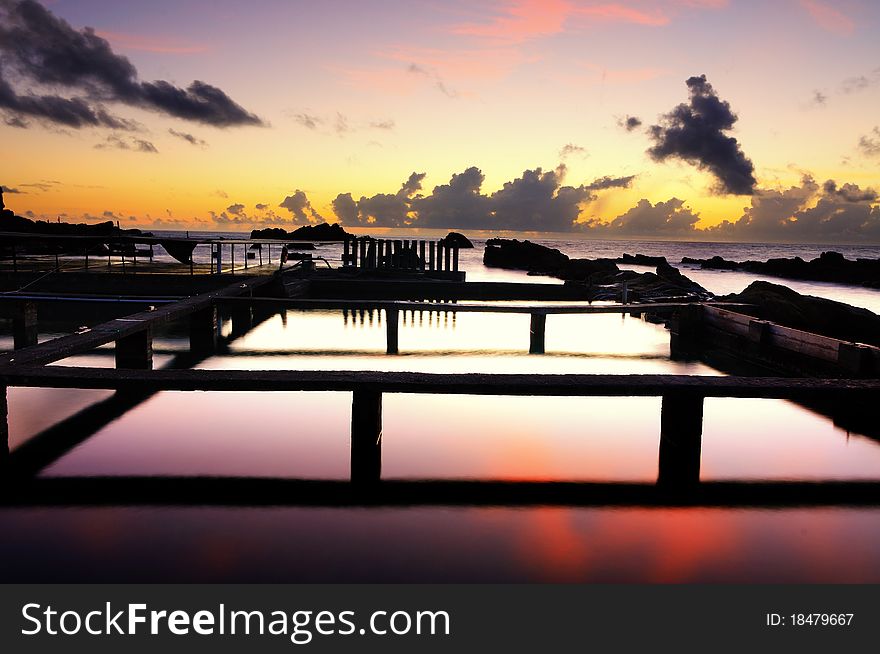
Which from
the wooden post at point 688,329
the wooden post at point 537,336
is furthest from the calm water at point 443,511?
the wooden post at point 537,336

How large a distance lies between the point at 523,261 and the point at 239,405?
63.0m

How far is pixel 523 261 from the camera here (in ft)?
244

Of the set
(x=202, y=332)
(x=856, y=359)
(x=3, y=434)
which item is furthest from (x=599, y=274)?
(x=3, y=434)

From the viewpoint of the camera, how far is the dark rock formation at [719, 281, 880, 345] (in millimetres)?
16812

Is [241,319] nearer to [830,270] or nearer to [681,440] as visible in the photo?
[681,440]

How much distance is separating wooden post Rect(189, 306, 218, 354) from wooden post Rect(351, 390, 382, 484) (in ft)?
39.4

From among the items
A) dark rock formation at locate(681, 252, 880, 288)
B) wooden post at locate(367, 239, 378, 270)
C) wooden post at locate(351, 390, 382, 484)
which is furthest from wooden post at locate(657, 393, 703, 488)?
dark rock formation at locate(681, 252, 880, 288)

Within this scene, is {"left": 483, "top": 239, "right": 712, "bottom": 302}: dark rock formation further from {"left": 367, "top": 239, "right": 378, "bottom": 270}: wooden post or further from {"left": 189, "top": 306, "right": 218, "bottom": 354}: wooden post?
{"left": 189, "top": 306, "right": 218, "bottom": 354}: wooden post

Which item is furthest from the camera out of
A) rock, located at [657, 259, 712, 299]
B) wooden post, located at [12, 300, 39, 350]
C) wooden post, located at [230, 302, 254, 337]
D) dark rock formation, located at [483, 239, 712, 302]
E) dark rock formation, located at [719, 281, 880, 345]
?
rock, located at [657, 259, 712, 299]

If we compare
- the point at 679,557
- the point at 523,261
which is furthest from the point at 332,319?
the point at 523,261

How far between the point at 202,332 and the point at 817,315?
1731 centimetres

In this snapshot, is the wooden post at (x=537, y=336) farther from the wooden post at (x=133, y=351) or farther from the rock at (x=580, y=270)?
the rock at (x=580, y=270)

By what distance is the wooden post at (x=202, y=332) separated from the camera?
1916cm

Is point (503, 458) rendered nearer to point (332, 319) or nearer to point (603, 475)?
point (603, 475)
